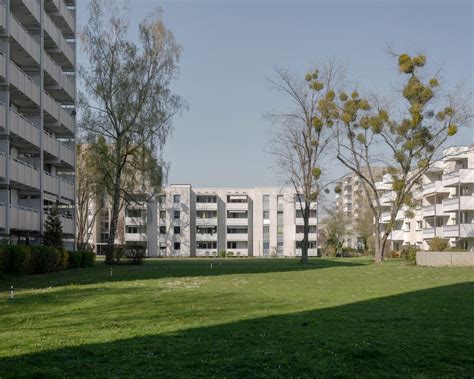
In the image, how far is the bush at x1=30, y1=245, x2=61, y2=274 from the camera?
34500 millimetres

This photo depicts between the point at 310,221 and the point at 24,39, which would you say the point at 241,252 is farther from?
the point at 24,39

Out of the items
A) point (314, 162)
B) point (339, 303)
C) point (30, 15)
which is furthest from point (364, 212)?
point (339, 303)

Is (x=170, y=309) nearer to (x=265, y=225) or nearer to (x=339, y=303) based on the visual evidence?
(x=339, y=303)

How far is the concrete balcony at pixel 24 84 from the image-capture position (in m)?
38.0

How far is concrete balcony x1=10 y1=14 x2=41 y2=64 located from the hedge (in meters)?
12.5

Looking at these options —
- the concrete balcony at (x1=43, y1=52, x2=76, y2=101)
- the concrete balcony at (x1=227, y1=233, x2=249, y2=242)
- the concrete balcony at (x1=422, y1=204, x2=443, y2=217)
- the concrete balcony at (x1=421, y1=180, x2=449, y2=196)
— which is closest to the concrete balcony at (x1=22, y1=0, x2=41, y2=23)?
the concrete balcony at (x1=43, y1=52, x2=76, y2=101)

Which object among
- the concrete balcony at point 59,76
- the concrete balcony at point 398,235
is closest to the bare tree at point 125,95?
the concrete balcony at point 59,76

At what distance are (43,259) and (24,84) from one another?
11.5 meters

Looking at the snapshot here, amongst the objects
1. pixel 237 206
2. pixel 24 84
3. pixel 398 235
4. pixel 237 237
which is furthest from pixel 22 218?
pixel 237 206

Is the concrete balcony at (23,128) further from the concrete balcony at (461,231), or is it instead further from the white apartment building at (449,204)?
the concrete balcony at (461,231)

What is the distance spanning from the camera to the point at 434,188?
92.1 meters

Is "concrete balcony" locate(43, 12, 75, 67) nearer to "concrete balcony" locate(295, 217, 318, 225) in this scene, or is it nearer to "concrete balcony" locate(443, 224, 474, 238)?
"concrete balcony" locate(443, 224, 474, 238)

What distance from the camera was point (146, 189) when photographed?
57844mm

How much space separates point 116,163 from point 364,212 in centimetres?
7595
